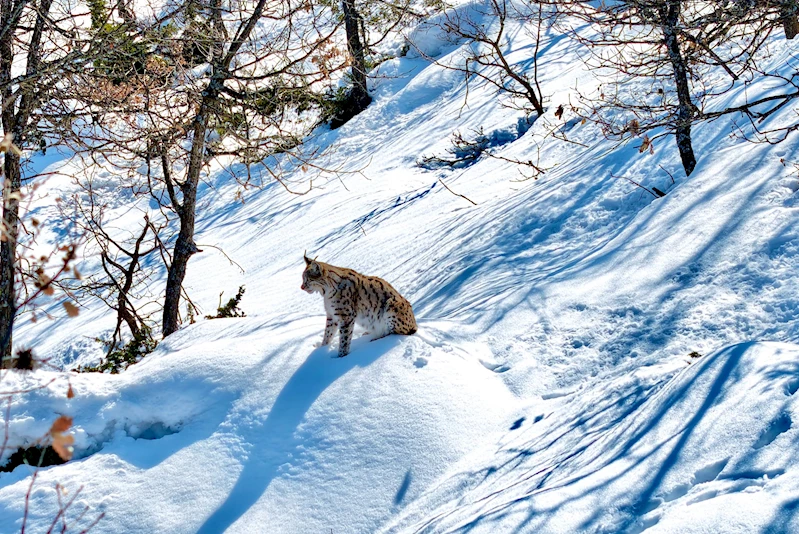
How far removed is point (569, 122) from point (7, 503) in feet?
31.7

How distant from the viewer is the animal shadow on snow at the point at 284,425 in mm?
4488

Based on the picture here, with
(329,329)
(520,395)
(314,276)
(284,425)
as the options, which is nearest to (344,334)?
(329,329)

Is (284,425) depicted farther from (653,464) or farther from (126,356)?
(126,356)

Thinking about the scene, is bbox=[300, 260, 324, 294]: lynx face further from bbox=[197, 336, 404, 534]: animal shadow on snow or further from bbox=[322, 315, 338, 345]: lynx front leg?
bbox=[197, 336, 404, 534]: animal shadow on snow

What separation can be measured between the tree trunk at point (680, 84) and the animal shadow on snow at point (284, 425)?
3381 mm

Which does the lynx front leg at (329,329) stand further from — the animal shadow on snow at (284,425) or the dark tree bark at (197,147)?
the dark tree bark at (197,147)

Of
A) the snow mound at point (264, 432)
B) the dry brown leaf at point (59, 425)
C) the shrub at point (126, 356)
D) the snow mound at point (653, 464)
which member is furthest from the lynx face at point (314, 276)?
the dry brown leaf at point (59, 425)

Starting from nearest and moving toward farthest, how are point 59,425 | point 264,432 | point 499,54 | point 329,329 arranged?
point 59,425 < point 264,432 < point 329,329 < point 499,54

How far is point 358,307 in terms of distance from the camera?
19.8 feet

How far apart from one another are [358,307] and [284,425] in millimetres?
1319

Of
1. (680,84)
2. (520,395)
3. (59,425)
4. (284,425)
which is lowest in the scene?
(520,395)

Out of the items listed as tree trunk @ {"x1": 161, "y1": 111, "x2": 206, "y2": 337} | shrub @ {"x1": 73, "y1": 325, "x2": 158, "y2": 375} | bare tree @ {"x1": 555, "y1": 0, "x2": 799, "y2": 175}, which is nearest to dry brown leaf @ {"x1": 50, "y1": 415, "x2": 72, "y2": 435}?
bare tree @ {"x1": 555, "y1": 0, "x2": 799, "y2": 175}

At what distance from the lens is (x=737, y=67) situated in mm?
10867

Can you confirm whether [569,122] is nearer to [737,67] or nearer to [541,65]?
[737,67]
